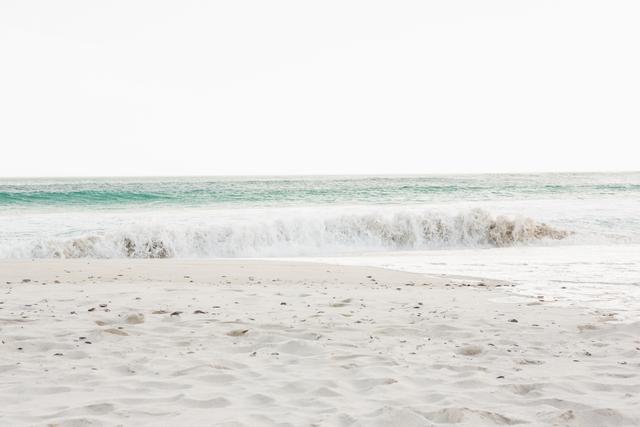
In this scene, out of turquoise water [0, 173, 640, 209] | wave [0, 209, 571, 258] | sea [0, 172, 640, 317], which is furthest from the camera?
turquoise water [0, 173, 640, 209]

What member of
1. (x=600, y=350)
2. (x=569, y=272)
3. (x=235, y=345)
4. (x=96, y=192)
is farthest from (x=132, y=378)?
(x=96, y=192)

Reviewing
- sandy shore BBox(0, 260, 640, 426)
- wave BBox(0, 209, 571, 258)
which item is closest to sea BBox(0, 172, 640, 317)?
wave BBox(0, 209, 571, 258)

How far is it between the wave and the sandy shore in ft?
28.1

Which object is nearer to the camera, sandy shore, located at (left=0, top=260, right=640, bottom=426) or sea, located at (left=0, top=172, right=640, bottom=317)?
sandy shore, located at (left=0, top=260, right=640, bottom=426)

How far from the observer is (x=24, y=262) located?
10914 mm

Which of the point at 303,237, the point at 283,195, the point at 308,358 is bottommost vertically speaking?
the point at 303,237

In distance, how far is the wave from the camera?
52.5 ft

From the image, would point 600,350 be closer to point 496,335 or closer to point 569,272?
point 496,335

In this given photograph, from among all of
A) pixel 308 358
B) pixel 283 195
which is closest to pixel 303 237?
pixel 308 358

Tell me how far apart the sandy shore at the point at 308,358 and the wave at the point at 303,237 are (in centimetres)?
856

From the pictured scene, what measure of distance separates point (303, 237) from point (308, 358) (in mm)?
13112

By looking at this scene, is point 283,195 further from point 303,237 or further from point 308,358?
point 308,358

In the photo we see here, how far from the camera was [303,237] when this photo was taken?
690 inches

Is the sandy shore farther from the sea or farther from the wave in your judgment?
the wave
